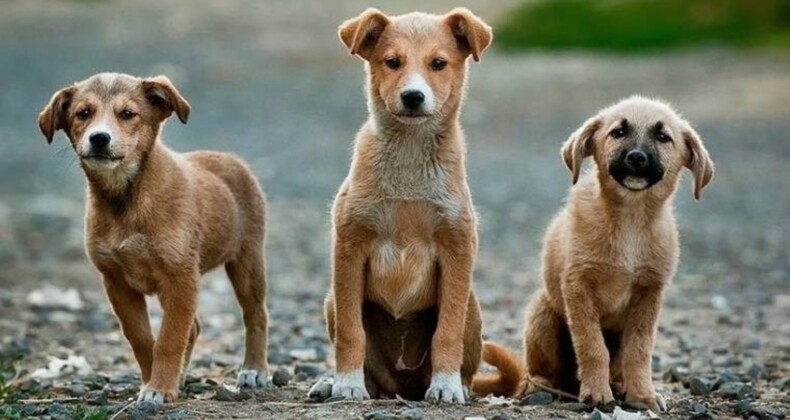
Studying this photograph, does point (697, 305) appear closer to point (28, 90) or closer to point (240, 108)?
point (240, 108)

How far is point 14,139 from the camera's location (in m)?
23.9

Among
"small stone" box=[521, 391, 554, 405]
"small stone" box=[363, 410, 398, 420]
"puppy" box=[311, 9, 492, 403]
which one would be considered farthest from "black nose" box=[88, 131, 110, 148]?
"small stone" box=[521, 391, 554, 405]

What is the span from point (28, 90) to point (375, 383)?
22557 millimetres

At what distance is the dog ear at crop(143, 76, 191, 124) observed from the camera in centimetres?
786

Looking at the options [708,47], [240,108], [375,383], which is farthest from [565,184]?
[708,47]

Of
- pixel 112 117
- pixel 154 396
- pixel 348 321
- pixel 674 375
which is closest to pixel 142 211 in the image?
pixel 112 117

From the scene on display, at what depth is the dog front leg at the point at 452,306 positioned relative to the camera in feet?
24.8

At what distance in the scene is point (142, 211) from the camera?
7.71 m

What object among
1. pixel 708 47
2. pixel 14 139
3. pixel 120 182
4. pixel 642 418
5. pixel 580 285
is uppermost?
pixel 708 47

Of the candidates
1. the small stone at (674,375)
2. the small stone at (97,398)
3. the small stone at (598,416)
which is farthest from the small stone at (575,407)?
the small stone at (97,398)

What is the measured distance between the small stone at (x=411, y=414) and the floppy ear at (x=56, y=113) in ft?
7.90

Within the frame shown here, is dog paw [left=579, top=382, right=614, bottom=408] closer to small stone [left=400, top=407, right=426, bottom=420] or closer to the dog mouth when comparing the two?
small stone [left=400, top=407, right=426, bottom=420]

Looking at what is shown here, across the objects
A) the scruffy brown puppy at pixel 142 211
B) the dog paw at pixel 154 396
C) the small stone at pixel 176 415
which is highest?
the scruffy brown puppy at pixel 142 211

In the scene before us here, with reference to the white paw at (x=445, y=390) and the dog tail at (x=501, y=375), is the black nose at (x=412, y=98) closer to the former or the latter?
the white paw at (x=445, y=390)
